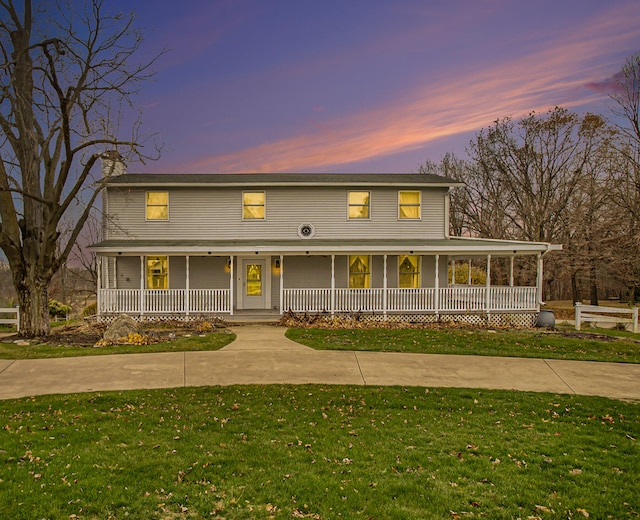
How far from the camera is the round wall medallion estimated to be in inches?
711

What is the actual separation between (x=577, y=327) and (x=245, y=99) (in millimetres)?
18192

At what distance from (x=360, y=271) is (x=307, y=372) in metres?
9.68

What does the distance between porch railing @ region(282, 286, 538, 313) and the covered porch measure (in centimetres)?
4

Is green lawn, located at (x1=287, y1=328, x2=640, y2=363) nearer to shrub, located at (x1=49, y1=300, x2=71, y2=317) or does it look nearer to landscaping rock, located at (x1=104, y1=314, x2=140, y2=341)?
landscaping rock, located at (x1=104, y1=314, x2=140, y2=341)

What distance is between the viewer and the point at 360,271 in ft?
59.6

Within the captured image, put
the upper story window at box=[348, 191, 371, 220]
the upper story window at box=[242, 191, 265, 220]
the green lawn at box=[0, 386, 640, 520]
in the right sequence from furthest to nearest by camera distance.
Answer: the upper story window at box=[348, 191, 371, 220] → the upper story window at box=[242, 191, 265, 220] → the green lawn at box=[0, 386, 640, 520]

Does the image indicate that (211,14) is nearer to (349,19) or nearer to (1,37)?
(349,19)

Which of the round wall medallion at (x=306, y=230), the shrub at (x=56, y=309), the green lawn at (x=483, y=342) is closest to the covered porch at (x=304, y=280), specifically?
the round wall medallion at (x=306, y=230)

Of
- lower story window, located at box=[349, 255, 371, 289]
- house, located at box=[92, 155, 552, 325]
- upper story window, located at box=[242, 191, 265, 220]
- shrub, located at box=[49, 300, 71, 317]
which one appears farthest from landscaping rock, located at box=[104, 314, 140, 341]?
shrub, located at box=[49, 300, 71, 317]

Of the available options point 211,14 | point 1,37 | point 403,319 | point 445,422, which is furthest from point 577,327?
Answer: point 1,37

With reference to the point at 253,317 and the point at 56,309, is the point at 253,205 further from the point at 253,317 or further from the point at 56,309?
the point at 56,309

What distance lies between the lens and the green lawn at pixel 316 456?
154 inches

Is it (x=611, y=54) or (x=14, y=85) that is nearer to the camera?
(x=14, y=85)

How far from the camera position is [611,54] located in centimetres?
2105
